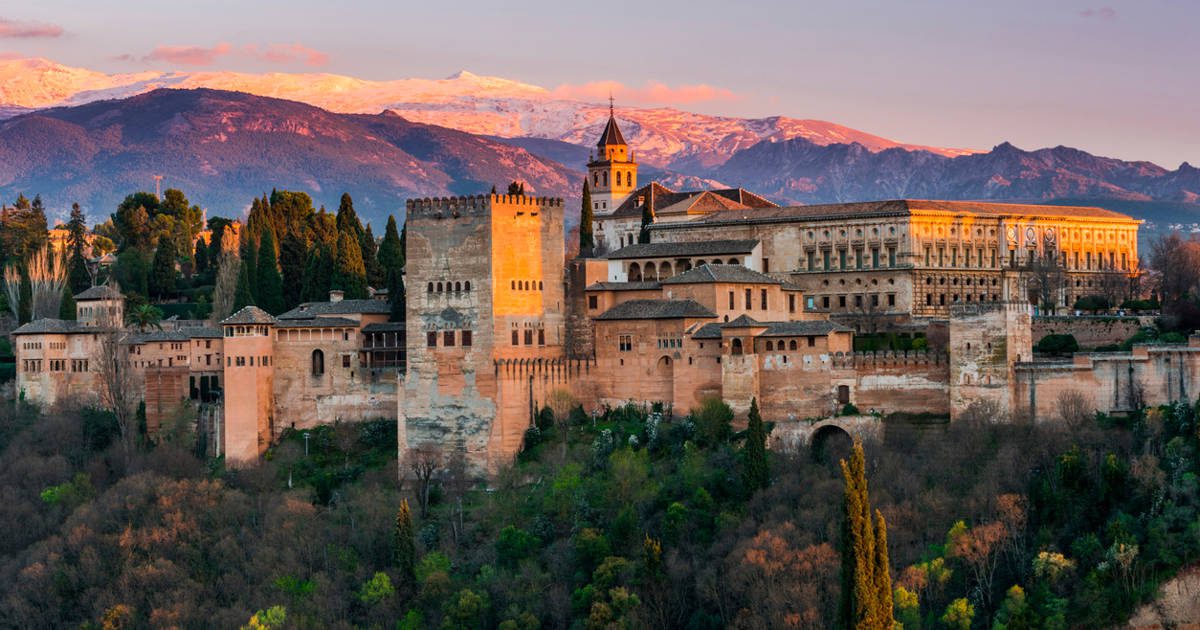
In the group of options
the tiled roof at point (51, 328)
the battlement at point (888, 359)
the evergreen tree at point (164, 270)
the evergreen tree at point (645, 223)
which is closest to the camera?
the battlement at point (888, 359)

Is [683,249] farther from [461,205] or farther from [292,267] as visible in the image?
[292,267]

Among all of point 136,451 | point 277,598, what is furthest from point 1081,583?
point 136,451

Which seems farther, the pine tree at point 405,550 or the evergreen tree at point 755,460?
the pine tree at point 405,550

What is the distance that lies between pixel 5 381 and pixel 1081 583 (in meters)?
42.7

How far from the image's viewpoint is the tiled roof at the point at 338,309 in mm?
58969

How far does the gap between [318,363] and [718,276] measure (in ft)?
45.3

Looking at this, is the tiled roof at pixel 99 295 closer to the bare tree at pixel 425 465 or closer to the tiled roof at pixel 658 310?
the bare tree at pixel 425 465

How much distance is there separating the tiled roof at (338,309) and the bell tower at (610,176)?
26.2 meters

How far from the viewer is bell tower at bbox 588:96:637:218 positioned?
85.9 m

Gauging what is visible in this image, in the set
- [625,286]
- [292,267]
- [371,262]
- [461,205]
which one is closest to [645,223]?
[371,262]

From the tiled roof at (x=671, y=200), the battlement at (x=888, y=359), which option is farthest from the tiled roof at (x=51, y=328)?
the battlement at (x=888, y=359)

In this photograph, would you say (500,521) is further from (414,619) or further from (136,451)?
(136,451)

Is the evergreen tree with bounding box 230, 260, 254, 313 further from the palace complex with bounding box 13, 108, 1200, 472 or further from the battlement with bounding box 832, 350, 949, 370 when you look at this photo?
the battlement with bounding box 832, 350, 949, 370

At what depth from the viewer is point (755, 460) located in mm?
47906
